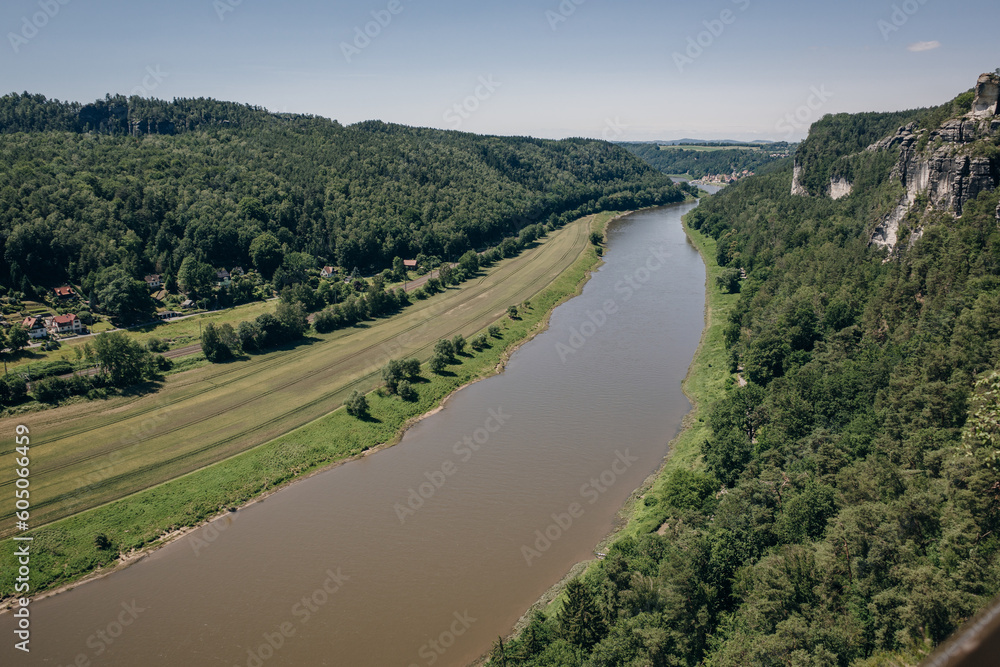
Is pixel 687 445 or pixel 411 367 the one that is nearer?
pixel 687 445

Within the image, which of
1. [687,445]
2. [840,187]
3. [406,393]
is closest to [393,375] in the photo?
[406,393]

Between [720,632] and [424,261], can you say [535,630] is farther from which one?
[424,261]

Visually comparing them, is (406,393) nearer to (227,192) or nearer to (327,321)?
(327,321)

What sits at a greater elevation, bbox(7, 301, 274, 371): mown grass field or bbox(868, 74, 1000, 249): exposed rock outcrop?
bbox(868, 74, 1000, 249): exposed rock outcrop

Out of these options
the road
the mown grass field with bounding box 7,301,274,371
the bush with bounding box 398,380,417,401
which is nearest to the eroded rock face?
the road

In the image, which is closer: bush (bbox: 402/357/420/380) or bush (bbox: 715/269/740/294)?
bush (bbox: 402/357/420/380)

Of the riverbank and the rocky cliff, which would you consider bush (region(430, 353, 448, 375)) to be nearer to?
the riverbank

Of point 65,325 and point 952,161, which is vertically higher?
point 952,161
